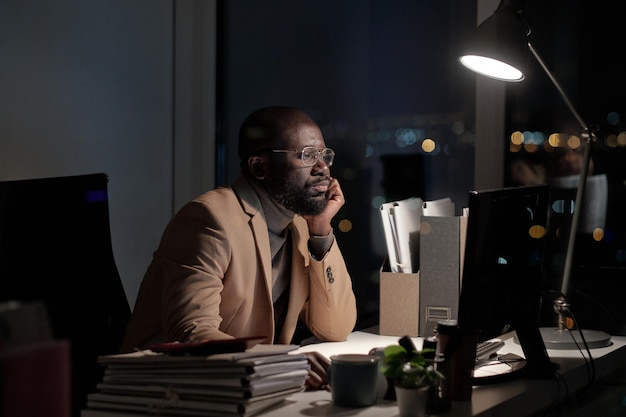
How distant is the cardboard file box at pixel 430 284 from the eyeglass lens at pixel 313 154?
1.11ft

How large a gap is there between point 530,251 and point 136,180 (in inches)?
75.5

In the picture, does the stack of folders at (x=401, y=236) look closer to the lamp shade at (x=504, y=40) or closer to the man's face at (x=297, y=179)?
the man's face at (x=297, y=179)

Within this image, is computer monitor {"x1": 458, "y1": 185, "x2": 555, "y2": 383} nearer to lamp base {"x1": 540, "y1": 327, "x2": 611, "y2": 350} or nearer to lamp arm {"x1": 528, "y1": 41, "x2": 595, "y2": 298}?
lamp base {"x1": 540, "y1": 327, "x2": 611, "y2": 350}

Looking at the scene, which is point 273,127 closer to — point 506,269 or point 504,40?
point 504,40

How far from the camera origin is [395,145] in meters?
3.03

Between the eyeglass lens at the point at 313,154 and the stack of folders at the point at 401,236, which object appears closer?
the eyeglass lens at the point at 313,154

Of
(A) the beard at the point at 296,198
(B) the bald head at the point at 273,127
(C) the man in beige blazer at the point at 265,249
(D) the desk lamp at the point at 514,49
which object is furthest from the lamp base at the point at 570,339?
(B) the bald head at the point at 273,127

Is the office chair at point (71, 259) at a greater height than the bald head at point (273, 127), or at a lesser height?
lesser

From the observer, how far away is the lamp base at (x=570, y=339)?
7.29 feet

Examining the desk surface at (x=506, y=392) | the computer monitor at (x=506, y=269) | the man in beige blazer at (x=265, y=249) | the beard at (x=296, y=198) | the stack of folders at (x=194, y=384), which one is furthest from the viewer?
the beard at (x=296, y=198)

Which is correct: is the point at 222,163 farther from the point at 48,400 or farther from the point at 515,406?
the point at 48,400

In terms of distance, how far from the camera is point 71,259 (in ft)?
7.19

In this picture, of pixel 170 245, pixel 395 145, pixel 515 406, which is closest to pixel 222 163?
pixel 395 145

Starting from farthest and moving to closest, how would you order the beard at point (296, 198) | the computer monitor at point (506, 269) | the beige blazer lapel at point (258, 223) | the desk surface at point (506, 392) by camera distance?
1. the beard at point (296, 198)
2. the beige blazer lapel at point (258, 223)
3. the computer monitor at point (506, 269)
4. the desk surface at point (506, 392)
